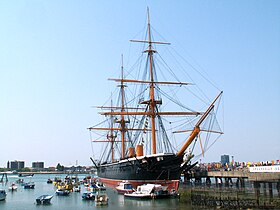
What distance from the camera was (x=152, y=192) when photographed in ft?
152

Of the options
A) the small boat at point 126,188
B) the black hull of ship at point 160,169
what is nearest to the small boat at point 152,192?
the black hull of ship at point 160,169

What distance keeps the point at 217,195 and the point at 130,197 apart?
15.4 m

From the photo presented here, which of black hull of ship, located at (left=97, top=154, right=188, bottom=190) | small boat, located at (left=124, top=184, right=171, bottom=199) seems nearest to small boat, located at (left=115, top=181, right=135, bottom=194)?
black hull of ship, located at (left=97, top=154, right=188, bottom=190)

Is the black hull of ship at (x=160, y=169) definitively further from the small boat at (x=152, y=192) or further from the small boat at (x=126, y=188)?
the small boat at (x=152, y=192)

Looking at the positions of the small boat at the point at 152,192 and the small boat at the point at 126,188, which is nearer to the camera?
the small boat at the point at 152,192

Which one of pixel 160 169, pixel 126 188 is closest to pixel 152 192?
pixel 160 169

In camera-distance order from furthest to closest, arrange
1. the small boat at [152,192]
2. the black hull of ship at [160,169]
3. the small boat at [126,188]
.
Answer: the small boat at [126,188]
the black hull of ship at [160,169]
the small boat at [152,192]

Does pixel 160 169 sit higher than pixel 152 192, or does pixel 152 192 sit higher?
pixel 160 169

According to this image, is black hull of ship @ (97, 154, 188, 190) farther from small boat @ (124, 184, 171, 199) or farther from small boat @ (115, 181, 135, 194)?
small boat @ (124, 184, 171, 199)

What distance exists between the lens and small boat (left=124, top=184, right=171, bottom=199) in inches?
1817

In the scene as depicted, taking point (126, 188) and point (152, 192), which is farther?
point (126, 188)

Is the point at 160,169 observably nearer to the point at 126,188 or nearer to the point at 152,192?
the point at 152,192

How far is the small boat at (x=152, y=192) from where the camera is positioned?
4616 cm

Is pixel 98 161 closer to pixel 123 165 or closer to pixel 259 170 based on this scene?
pixel 123 165
